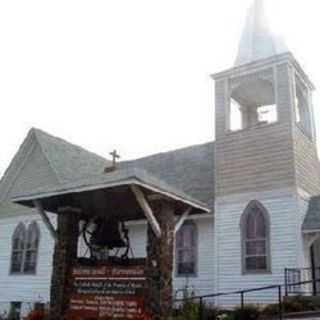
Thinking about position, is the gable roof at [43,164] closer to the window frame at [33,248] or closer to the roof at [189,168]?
the window frame at [33,248]

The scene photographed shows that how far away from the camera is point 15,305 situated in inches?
842

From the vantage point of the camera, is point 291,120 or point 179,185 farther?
point 179,185

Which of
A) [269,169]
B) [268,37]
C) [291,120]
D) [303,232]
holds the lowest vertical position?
[303,232]

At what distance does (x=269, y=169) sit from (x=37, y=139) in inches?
448

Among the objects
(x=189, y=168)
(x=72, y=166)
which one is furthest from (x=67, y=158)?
(x=189, y=168)

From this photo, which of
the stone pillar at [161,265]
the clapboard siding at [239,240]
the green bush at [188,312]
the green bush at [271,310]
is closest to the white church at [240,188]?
the clapboard siding at [239,240]

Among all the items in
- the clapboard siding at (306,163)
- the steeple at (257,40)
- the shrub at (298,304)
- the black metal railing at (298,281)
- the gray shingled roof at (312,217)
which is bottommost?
the shrub at (298,304)

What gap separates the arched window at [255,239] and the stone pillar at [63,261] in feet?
24.1

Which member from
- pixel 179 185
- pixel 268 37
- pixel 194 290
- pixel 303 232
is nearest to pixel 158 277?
pixel 303 232

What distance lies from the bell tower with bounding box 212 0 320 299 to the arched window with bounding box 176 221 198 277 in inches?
55.7

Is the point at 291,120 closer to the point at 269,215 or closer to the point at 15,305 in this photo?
the point at 269,215

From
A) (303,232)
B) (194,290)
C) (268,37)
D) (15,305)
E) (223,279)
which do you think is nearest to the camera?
(303,232)

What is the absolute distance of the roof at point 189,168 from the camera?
19047 millimetres

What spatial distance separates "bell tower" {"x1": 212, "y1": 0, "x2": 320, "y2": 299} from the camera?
15.8 m
